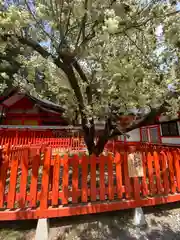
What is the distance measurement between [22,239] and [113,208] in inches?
59.5

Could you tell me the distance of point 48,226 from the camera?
2414mm

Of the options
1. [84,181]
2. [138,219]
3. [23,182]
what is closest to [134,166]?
[138,219]

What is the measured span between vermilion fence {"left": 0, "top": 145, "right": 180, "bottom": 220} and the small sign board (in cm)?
7

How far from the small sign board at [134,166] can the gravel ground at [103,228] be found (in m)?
0.78

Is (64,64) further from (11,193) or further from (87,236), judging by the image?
(87,236)

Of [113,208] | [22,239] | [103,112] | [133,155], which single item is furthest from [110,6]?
[22,239]

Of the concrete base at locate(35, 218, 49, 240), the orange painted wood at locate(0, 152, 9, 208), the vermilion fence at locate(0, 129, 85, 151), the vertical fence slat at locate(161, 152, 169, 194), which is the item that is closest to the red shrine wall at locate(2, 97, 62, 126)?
the vermilion fence at locate(0, 129, 85, 151)

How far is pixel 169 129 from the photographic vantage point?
9172 mm

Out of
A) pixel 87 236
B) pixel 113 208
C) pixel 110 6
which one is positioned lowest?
pixel 87 236

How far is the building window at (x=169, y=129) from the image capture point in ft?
28.5

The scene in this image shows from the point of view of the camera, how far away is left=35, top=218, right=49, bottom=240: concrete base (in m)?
2.28

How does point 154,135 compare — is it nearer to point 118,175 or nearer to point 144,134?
point 144,134

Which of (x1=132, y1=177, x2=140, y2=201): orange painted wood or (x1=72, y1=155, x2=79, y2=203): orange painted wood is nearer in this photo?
(x1=72, y1=155, x2=79, y2=203): orange painted wood

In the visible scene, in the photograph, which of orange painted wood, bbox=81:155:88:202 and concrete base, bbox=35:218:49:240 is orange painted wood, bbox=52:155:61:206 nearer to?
concrete base, bbox=35:218:49:240
